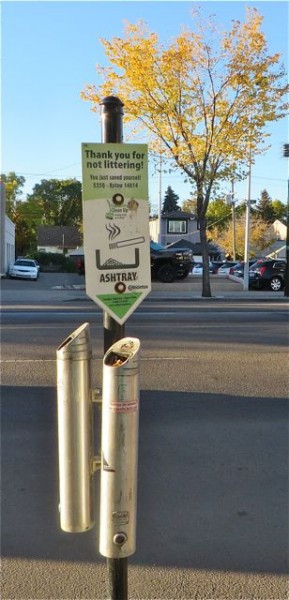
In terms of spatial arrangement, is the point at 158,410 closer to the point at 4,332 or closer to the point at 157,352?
the point at 157,352

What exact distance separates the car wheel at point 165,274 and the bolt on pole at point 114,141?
2408 centimetres

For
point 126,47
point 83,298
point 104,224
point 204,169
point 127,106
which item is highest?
point 126,47

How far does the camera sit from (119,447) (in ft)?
7.06

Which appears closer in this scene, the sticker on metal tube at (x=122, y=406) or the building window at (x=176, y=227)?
the sticker on metal tube at (x=122, y=406)

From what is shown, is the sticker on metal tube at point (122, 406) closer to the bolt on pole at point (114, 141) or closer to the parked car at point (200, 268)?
the bolt on pole at point (114, 141)

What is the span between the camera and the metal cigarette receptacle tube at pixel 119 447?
210 centimetres

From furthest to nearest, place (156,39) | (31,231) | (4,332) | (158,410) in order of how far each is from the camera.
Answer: (31,231) < (156,39) < (4,332) < (158,410)

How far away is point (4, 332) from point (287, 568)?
28.0ft

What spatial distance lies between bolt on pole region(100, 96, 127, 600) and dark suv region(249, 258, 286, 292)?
24601 mm

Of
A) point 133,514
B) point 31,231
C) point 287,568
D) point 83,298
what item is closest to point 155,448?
point 287,568

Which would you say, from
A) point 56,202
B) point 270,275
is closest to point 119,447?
point 270,275

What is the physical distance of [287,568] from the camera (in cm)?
299

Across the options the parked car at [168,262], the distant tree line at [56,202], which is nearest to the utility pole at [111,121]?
the parked car at [168,262]

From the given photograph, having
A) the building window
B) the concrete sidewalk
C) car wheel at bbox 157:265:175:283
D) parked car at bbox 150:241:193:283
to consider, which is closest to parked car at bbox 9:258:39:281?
the concrete sidewalk
